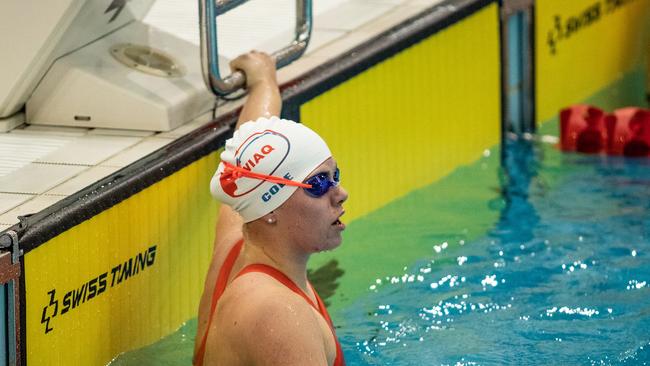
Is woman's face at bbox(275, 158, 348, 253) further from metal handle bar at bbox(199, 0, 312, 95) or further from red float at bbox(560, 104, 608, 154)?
red float at bbox(560, 104, 608, 154)

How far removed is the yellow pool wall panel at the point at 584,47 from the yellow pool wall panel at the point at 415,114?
48cm

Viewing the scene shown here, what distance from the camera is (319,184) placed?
313 centimetres

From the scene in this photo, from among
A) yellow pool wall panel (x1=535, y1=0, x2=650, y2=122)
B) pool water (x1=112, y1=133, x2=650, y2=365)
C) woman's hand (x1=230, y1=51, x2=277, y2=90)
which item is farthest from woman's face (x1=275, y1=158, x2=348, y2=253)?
yellow pool wall panel (x1=535, y1=0, x2=650, y2=122)

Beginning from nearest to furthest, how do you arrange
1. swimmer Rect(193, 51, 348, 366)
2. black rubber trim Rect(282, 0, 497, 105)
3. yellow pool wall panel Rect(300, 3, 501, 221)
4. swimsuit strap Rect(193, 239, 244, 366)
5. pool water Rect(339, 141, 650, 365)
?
swimmer Rect(193, 51, 348, 366) → swimsuit strap Rect(193, 239, 244, 366) → pool water Rect(339, 141, 650, 365) → black rubber trim Rect(282, 0, 497, 105) → yellow pool wall panel Rect(300, 3, 501, 221)

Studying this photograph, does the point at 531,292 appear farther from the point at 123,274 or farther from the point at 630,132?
the point at 630,132

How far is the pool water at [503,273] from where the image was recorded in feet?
13.5

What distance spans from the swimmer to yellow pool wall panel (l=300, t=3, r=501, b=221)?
1726 millimetres

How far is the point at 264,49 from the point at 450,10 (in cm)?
93

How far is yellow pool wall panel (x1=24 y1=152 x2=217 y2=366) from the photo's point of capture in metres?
3.60

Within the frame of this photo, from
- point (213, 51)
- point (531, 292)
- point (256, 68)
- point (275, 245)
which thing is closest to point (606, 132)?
point (531, 292)

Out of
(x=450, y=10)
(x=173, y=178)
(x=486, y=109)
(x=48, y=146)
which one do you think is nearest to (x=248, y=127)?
(x=173, y=178)

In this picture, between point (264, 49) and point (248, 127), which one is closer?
point (248, 127)

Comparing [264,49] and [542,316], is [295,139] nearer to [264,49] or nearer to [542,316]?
[542,316]

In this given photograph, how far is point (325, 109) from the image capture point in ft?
16.5
